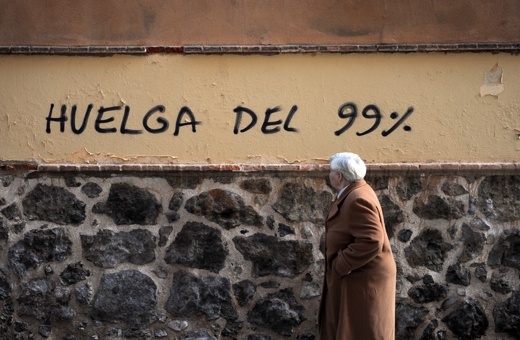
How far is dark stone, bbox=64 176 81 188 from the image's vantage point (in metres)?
5.57

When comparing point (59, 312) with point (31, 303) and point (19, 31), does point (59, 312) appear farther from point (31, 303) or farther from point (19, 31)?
point (19, 31)

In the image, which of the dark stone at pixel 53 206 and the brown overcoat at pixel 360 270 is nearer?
the brown overcoat at pixel 360 270

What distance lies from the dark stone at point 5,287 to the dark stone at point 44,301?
95 mm

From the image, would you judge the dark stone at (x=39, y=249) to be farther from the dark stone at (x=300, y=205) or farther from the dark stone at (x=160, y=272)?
the dark stone at (x=300, y=205)

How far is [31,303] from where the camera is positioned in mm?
5594

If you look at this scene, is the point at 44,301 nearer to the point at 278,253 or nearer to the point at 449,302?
the point at 278,253

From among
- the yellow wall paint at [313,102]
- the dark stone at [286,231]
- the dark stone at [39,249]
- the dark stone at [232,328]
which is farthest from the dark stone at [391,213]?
the dark stone at [39,249]

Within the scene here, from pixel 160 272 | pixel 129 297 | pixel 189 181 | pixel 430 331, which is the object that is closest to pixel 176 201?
pixel 189 181

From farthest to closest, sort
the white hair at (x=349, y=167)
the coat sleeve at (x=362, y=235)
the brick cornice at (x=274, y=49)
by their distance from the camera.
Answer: the brick cornice at (x=274, y=49) → the white hair at (x=349, y=167) → the coat sleeve at (x=362, y=235)

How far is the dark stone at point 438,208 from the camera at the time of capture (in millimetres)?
5512

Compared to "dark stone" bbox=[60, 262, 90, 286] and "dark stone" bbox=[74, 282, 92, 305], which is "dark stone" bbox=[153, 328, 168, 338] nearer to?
"dark stone" bbox=[74, 282, 92, 305]

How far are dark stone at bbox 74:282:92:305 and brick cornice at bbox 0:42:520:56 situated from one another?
1803mm

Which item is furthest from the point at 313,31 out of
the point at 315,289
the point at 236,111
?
the point at 315,289

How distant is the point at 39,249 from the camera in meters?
5.58
